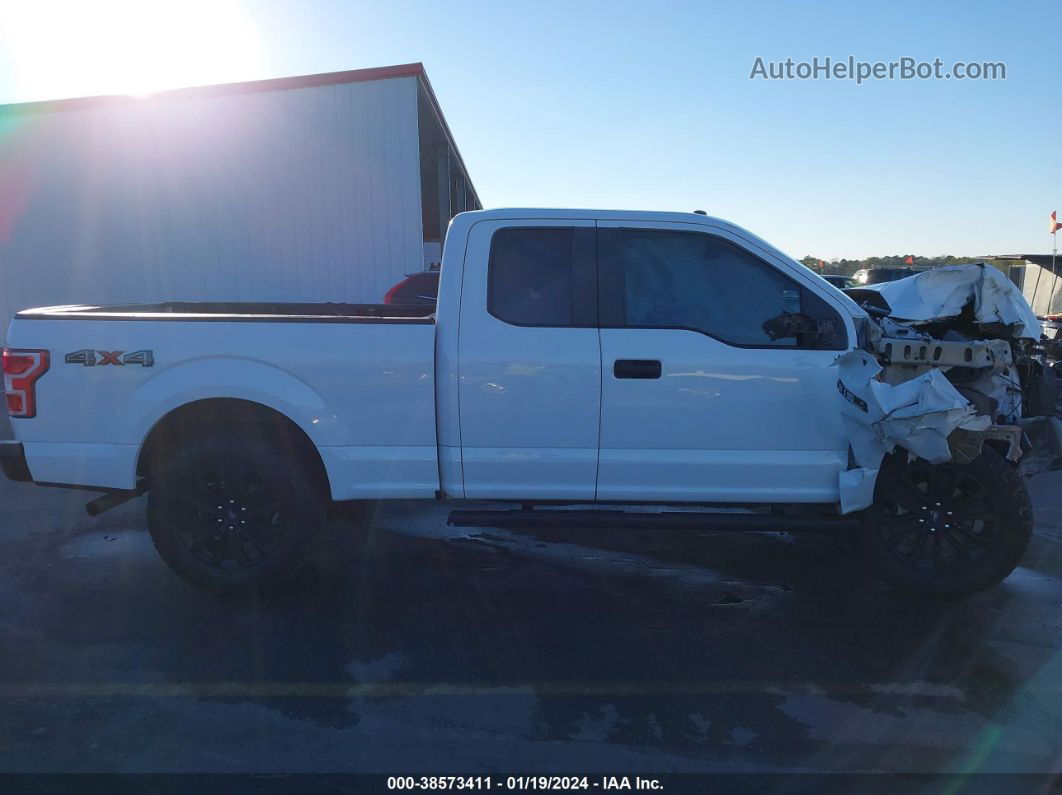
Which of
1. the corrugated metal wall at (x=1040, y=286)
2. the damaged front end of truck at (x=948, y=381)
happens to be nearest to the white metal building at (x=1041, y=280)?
the corrugated metal wall at (x=1040, y=286)

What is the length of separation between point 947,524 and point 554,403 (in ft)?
7.49

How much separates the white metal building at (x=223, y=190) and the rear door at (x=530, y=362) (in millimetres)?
9515

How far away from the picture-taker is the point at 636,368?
375cm

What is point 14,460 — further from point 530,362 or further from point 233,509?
point 530,362

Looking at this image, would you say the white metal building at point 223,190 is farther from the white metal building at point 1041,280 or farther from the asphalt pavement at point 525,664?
the white metal building at point 1041,280

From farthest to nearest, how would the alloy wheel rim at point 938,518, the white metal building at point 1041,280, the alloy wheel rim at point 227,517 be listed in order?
the white metal building at point 1041,280 → the alloy wheel rim at point 227,517 → the alloy wheel rim at point 938,518

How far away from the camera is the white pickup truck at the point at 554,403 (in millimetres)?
3768

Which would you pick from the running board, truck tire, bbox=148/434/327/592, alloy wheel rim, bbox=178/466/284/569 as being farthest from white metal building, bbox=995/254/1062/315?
alloy wheel rim, bbox=178/466/284/569

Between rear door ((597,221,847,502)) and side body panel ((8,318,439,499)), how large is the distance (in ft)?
3.44

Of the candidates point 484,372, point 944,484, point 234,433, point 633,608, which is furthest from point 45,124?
point 944,484

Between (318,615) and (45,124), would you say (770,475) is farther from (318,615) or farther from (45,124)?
(45,124)

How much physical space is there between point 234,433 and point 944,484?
3943mm

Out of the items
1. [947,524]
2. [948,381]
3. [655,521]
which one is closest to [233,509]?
[655,521]

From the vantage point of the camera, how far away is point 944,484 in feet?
12.7
